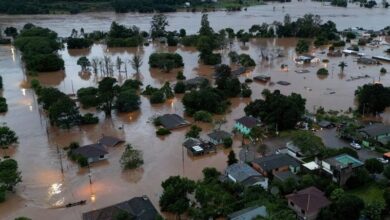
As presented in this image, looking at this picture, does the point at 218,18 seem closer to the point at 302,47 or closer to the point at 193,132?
the point at 302,47

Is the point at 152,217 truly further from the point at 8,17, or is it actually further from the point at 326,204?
the point at 8,17

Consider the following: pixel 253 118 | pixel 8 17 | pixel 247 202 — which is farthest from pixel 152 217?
pixel 8 17

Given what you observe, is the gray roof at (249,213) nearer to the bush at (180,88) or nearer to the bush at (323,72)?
the bush at (180,88)

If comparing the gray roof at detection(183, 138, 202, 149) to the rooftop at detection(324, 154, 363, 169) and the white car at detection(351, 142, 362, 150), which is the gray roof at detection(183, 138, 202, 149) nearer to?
the rooftop at detection(324, 154, 363, 169)

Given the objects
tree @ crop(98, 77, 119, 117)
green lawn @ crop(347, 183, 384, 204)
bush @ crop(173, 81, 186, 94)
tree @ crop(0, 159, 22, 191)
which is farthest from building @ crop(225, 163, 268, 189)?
bush @ crop(173, 81, 186, 94)

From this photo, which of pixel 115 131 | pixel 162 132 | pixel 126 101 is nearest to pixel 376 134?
pixel 162 132

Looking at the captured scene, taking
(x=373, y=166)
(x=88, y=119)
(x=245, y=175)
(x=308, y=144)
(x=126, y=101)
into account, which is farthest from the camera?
(x=126, y=101)
